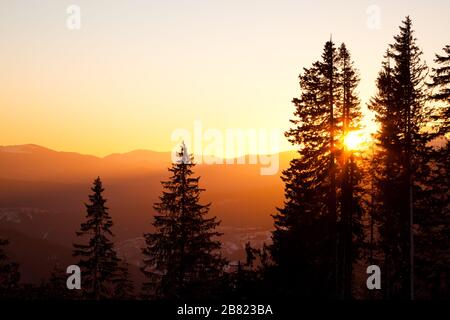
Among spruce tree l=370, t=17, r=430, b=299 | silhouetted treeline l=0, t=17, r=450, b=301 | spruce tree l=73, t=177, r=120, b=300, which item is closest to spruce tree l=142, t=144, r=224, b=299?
silhouetted treeline l=0, t=17, r=450, b=301

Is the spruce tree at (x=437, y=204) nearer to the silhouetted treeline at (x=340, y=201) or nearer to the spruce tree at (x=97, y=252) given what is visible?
the silhouetted treeline at (x=340, y=201)

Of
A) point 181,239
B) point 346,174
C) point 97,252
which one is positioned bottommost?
point 97,252

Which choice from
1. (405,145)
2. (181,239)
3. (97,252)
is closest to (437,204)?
(405,145)

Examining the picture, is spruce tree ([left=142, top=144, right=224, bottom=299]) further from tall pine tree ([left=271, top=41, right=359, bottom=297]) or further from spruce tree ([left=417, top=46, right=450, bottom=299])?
spruce tree ([left=417, top=46, right=450, bottom=299])

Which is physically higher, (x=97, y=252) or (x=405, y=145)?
(x=405, y=145)

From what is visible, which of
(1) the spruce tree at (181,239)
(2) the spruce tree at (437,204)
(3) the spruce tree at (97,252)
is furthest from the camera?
(3) the spruce tree at (97,252)

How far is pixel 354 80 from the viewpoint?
103ft

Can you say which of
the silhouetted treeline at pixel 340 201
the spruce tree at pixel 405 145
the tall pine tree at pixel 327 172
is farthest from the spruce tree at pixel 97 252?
the spruce tree at pixel 405 145

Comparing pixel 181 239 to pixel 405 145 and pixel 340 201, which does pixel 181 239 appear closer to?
pixel 340 201

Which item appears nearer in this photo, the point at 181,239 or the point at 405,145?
the point at 405,145

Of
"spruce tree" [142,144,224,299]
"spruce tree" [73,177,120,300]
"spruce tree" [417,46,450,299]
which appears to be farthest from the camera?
"spruce tree" [73,177,120,300]

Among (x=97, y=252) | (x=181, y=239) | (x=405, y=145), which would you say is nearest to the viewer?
(x=405, y=145)
